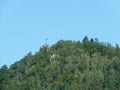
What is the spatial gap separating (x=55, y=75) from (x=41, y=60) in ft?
24.9

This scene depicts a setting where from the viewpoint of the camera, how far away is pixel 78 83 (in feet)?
369

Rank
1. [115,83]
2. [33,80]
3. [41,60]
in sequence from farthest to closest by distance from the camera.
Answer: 1. [41,60]
2. [33,80]
3. [115,83]

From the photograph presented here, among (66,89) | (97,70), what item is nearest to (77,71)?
(97,70)

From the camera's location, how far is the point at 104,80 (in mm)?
110875

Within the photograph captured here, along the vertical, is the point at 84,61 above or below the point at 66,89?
above

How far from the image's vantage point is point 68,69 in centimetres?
12150

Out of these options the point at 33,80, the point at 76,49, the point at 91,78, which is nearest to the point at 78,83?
the point at 91,78

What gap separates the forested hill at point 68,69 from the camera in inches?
4407

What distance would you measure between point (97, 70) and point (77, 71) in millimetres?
3932

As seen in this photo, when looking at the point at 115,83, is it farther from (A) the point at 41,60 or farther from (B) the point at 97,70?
(A) the point at 41,60

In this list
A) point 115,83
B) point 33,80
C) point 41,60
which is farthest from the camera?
point 41,60

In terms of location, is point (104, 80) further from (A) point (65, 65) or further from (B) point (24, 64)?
(B) point (24, 64)

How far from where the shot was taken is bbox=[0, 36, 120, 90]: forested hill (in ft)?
367

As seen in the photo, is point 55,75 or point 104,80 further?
point 55,75
